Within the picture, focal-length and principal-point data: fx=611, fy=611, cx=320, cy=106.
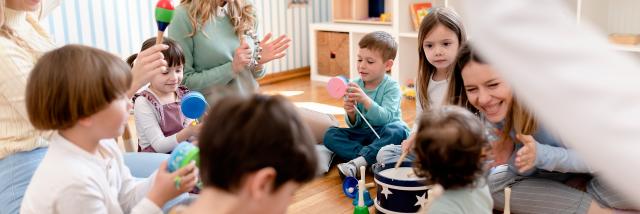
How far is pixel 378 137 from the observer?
2.20m

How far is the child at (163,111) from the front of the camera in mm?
1921

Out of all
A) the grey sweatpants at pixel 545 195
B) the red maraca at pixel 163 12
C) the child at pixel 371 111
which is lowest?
the grey sweatpants at pixel 545 195

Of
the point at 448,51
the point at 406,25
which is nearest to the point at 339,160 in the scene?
the point at 448,51

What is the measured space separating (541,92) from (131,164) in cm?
139

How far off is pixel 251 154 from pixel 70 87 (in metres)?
0.40

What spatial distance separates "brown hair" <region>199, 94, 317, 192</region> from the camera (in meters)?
0.77

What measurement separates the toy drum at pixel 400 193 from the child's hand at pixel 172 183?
2.51ft

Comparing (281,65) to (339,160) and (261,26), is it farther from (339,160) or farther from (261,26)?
(339,160)

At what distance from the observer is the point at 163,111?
1995mm

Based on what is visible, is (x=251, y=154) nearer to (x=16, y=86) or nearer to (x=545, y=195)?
(x=16, y=86)

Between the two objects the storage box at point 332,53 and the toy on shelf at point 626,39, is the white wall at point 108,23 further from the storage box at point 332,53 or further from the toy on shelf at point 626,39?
the toy on shelf at point 626,39

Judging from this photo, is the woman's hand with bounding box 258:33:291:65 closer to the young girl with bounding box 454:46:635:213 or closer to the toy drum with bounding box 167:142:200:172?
the young girl with bounding box 454:46:635:213

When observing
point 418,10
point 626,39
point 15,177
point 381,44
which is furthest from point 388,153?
point 418,10

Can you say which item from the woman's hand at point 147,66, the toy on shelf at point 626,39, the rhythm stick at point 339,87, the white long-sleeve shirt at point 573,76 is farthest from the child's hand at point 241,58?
the toy on shelf at point 626,39
